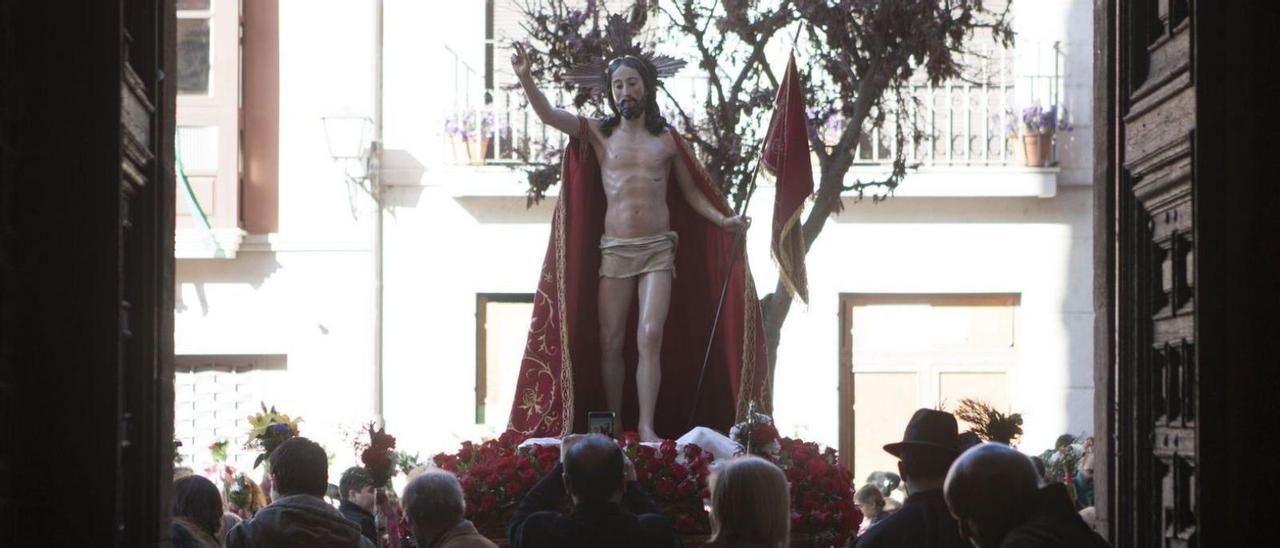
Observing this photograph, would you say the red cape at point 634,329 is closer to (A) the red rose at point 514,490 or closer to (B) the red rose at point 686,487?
(A) the red rose at point 514,490

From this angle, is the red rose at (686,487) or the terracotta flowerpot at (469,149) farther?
the terracotta flowerpot at (469,149)

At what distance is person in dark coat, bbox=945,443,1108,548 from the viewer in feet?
16.9

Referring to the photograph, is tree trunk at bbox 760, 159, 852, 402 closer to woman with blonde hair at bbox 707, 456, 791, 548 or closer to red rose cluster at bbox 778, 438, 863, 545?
red rose cluster at bbox 778, 438, 863, 545

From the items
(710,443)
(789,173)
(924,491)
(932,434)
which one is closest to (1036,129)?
(789,173)

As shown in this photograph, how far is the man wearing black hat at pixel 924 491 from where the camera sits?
5984 mm

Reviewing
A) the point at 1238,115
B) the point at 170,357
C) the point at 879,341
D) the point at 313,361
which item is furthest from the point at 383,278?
the point at 1238,115

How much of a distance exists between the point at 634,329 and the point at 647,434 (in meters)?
0.63

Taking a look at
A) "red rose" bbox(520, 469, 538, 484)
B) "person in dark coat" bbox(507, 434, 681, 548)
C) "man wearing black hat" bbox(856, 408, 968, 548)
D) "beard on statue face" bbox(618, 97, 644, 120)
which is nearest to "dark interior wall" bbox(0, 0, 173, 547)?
"person in dark coat" bbox(507, 434, 681, 548)

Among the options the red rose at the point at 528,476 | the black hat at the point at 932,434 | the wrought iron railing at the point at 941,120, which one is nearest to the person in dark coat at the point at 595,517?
the black hat at the point at 932,434

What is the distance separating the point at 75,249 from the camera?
18.6 ft

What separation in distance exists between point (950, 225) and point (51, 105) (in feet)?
48.0

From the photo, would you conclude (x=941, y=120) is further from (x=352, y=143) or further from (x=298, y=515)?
(x=298, y=515)

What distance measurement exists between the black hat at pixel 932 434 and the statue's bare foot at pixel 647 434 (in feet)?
10.4

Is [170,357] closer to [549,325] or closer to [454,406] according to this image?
[549,325]
